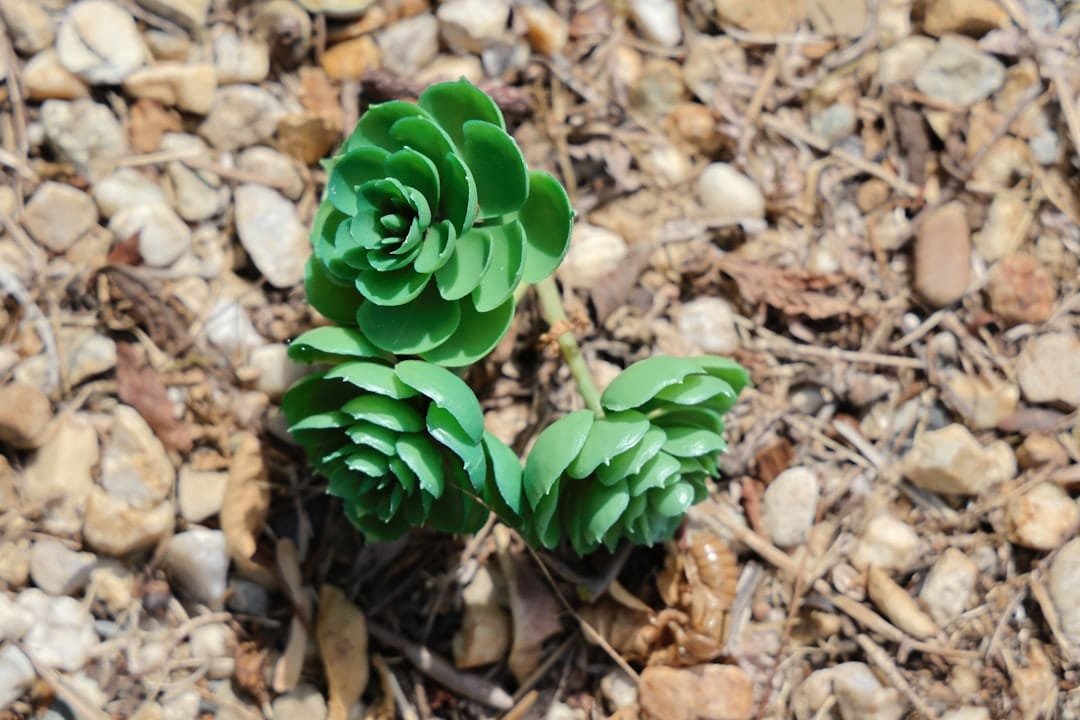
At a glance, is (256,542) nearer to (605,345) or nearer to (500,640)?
(500,640)

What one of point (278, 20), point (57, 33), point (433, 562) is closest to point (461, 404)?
point (433, 562)

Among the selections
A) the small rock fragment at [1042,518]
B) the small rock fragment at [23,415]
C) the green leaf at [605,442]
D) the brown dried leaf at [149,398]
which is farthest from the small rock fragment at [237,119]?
the small rock fragment at [1042,518]

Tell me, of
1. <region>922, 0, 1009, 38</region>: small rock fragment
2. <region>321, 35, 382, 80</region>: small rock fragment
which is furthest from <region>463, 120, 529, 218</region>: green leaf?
<region>922, 0, 1009, 38</region>: small rock fragment

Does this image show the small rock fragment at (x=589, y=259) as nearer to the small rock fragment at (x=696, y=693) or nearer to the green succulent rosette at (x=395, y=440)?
the green succulent rosette at (x=395, y=440)

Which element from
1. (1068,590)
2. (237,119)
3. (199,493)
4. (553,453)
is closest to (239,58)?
(237,119)

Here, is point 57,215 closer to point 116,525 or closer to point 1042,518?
point 116,525
